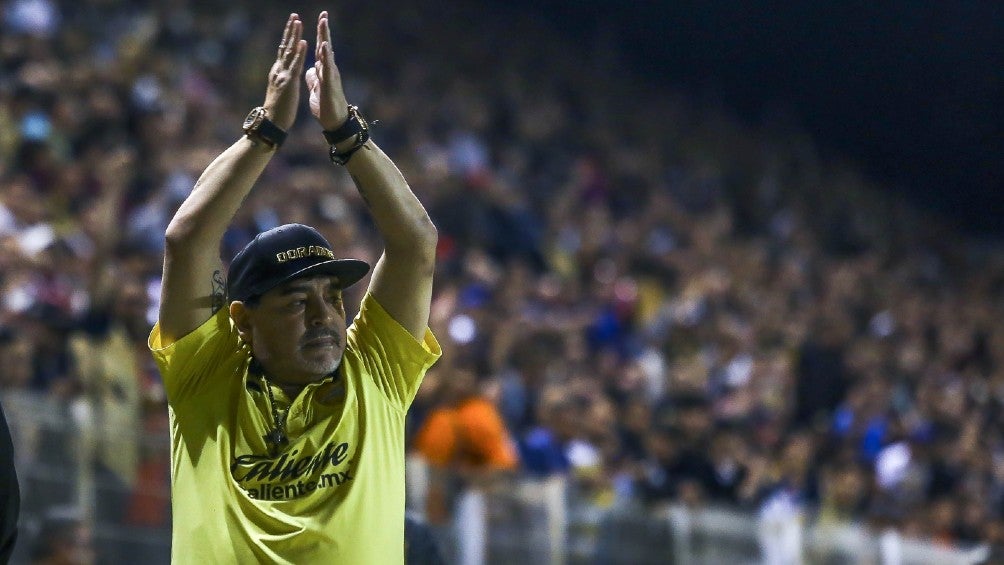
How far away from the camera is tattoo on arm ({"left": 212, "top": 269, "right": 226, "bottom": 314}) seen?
4270 mm

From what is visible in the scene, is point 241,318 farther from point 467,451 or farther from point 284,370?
point 467,451

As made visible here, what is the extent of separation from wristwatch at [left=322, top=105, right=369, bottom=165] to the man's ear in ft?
1.45

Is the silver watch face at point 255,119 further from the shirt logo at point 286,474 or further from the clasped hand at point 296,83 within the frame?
the shirt logo at point 286,474

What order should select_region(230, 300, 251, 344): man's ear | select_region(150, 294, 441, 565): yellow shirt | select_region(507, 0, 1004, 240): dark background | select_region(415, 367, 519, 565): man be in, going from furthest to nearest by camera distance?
select_region(507, 0, 1004, 240): dark background < select_region(415, 367, 519, 565): man < select_region(230, 300, 251, 344): man's ear < select_region(150, 294, 441, 565): yellow shirt

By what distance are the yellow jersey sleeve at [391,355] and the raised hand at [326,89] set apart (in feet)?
1.65

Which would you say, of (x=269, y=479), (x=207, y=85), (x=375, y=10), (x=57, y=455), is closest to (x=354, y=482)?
(x=269, y=479)

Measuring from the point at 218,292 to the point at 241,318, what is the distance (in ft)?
0.32

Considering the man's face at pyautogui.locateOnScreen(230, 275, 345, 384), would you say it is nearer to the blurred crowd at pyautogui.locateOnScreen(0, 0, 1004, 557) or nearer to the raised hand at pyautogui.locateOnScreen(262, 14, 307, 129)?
the raised hand at pyautogui.locateOnScreen(262, 14, 307, 129)

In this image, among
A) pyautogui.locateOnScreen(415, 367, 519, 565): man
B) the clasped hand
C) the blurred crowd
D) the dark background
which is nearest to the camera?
the clasped hand

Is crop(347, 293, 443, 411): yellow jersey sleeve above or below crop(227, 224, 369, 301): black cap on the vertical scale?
below

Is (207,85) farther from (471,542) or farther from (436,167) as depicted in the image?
(471,542)

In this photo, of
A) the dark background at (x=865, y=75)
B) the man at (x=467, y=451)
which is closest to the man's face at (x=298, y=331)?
the man at (x=467, y=451)

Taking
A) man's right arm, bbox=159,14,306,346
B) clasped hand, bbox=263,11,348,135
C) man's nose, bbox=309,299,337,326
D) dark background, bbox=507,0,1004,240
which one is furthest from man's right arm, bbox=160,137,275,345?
dark background, bbox=507,0,1004,240

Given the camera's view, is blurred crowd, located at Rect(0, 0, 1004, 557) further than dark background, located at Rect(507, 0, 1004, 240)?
No
